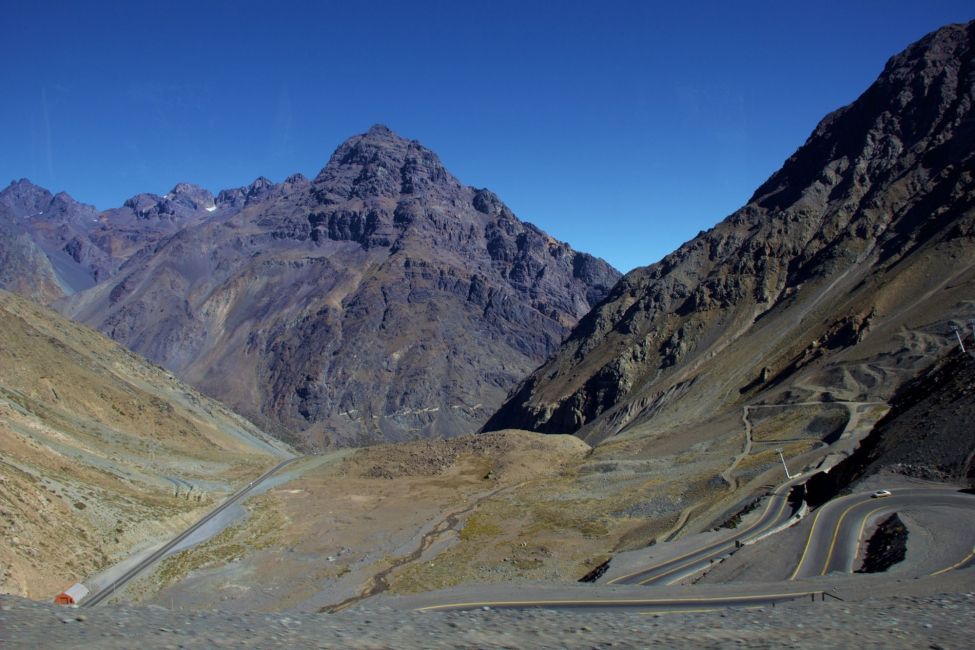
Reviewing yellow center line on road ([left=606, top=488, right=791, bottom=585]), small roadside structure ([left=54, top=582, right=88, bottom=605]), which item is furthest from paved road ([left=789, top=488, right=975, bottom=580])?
small roadside structure ([left=54, top=582, right=88, bottom=605])

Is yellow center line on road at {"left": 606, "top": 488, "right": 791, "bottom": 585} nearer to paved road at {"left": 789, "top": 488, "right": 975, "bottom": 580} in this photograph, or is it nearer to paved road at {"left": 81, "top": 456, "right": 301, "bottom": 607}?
paved road at {"left": 789, "top": 488, "right": 975, "bottom": 580}

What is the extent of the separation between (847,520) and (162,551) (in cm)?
4339

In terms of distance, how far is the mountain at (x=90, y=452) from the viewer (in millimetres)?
37344

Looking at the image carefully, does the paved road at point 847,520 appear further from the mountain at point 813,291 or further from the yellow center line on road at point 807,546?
the mountain at point 813,291

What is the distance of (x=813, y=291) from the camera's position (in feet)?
390

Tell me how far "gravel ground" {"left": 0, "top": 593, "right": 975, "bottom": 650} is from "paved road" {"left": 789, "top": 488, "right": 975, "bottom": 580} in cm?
1139

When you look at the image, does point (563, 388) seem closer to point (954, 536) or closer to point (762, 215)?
point (762, 215)

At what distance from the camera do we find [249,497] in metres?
64.9

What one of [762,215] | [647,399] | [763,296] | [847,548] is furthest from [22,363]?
[762,215]

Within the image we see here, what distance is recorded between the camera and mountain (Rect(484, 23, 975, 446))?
284 ft

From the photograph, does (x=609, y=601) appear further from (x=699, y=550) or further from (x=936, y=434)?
(x=936, y=434)

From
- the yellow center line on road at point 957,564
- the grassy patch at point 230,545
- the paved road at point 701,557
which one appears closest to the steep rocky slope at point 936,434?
the paved road at point 701,557

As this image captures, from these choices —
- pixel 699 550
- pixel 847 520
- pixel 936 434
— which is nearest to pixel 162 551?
pixel 699 550

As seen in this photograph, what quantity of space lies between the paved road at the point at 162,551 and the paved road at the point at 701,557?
84.5 feet
